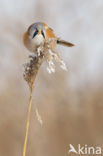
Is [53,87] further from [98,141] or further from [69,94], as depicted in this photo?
[98,141]

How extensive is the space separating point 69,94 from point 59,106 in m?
0.14

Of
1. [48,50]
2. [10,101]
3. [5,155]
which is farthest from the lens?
[10,101]

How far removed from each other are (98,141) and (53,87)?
23.7 inches

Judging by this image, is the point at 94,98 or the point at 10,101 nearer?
the point at 10,101

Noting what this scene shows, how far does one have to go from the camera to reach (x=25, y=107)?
2.20 m

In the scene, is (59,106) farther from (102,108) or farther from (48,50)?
(48,50)

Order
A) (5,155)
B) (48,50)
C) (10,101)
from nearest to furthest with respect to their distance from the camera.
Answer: (48,50) → (5,155) → (10,101)

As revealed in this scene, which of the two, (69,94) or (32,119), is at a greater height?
(69,94)

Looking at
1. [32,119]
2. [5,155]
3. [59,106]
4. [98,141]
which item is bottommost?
[5,155]

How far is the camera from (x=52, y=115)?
2.29 m

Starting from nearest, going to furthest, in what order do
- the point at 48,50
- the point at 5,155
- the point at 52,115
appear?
the point at 48,50, the point at 5,155, the point at 52,115

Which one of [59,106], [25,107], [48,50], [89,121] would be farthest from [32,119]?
[48,50]

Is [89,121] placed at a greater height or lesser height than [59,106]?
lesser

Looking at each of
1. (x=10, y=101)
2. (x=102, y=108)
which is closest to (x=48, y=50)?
(x=10, y=101)
